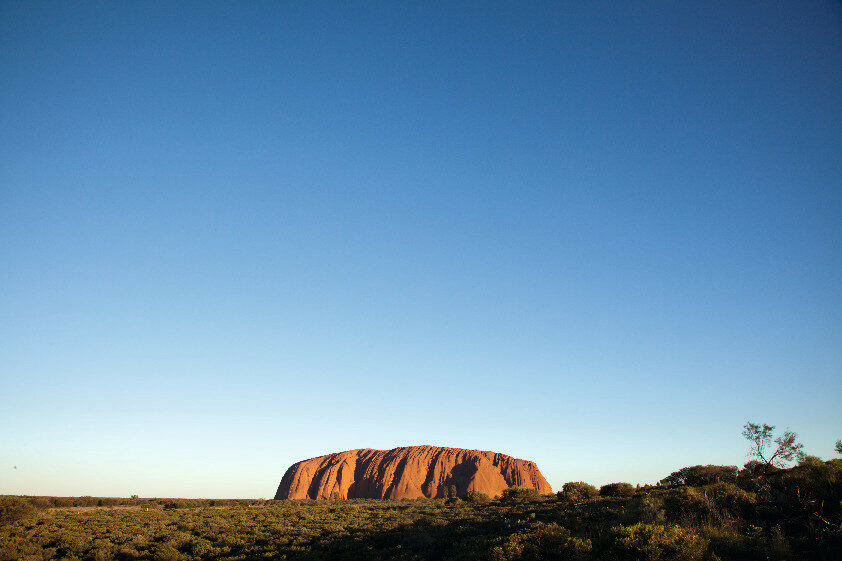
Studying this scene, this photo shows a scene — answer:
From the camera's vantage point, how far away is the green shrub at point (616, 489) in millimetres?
31391

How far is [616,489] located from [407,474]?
88859 millimetres

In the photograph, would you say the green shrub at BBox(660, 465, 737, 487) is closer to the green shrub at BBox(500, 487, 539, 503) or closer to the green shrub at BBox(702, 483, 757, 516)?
the green shrub at BBox(500, 487, 539, 503)

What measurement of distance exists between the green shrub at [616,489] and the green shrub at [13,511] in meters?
44.6

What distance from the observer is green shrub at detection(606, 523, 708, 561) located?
9.48 meters

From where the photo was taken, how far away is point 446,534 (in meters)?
19.6

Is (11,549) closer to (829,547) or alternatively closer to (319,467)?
(829,547)

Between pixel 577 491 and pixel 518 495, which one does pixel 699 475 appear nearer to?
pixel 577 491

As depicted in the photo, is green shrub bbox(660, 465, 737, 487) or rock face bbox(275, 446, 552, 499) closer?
green shrub bbox(660, 465, 737, 487)

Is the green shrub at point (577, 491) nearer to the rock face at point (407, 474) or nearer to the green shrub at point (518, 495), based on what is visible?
the green shrub at point (518, 495)

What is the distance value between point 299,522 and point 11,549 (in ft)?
49.4

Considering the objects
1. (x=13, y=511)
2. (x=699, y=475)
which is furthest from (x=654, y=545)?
(x=13, y=511)

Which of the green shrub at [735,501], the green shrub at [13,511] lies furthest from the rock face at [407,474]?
the green shrub at [735,501]

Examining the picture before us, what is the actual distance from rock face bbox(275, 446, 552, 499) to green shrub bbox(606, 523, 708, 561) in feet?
334

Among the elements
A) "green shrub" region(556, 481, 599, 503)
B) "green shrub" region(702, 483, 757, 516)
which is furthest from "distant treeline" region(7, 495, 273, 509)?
"green shrub" region(702, 483, 757, 516)
